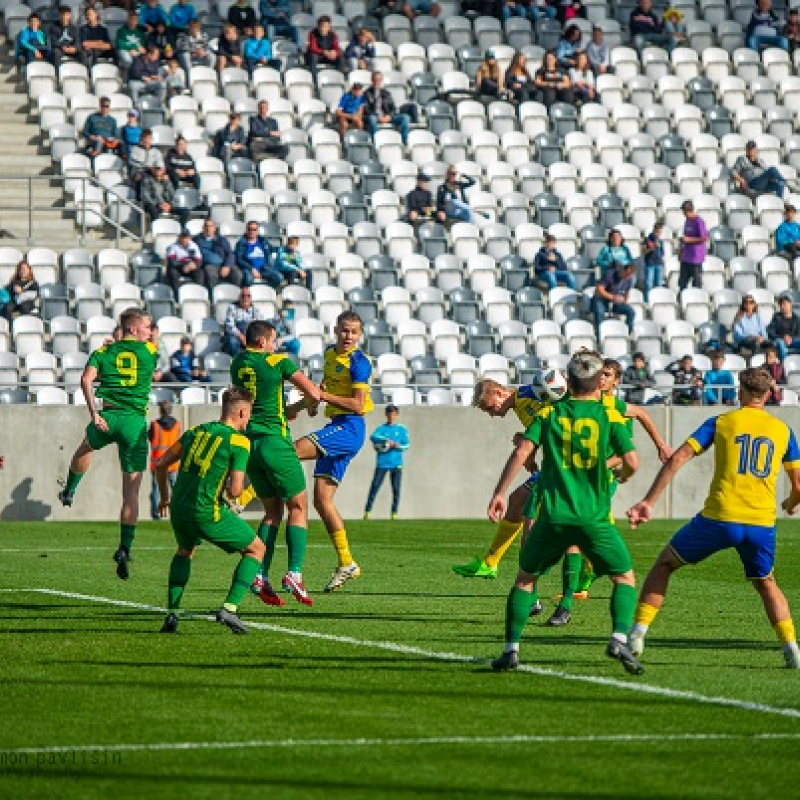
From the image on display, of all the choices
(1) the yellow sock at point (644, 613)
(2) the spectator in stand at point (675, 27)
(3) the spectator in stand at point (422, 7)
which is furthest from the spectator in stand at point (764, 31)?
(1) the yellow sock at point (644, 613)

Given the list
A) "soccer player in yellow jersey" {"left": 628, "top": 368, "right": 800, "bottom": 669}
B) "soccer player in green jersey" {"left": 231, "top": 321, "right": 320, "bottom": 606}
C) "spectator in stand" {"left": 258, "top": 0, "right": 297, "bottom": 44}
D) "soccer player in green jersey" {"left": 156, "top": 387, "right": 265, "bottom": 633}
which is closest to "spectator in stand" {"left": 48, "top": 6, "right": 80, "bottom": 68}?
"spectator in stand" {"left": 258, "top": 0, "right": 297, "bottom": 44}

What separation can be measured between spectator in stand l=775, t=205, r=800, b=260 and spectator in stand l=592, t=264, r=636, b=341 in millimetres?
3958

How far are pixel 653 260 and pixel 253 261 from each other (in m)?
7.41

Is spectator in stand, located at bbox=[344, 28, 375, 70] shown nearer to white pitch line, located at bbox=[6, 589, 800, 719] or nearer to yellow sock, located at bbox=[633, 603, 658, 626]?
white pitch line, located at bbox=[6, 589, 800, 719]

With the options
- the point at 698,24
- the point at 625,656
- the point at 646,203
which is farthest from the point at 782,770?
the point at 698,24

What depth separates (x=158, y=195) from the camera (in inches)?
1225

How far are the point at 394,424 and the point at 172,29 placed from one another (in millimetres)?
10075

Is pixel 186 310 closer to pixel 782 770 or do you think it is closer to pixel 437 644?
pixel 437 644

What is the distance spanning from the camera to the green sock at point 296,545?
13.9 metres

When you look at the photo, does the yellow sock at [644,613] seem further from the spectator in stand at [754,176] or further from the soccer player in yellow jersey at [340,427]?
the spectator in stand at [754,176]

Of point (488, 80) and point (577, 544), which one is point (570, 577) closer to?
point (577, 544)

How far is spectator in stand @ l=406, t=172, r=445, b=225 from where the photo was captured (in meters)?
32.7

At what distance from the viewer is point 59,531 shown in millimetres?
24188

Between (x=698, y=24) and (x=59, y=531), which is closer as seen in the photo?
(x=59, y=531)
